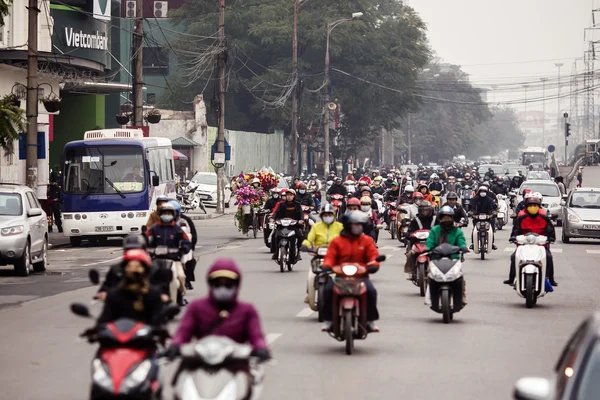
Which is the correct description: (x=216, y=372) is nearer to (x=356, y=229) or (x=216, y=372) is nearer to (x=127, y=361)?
(x=127, y=361)

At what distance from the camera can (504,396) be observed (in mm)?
11477

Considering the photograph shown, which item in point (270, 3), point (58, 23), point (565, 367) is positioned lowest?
point (565, 367)

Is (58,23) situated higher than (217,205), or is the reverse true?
(58,23)

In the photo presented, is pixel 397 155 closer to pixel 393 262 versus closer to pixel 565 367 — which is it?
pixel 393 262

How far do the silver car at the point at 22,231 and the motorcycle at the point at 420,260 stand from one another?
7.49 metres

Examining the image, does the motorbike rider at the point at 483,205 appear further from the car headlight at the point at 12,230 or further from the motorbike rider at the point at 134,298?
the motorbike rider at the point at 134,298

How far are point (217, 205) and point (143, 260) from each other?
4577 centimetres

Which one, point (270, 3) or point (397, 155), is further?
point (397, 155)

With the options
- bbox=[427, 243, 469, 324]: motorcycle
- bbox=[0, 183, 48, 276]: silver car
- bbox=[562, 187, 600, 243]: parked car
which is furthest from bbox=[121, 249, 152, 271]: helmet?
bbox=[562, 187, 600, 243]: parked car

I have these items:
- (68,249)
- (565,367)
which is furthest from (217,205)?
(565,367)

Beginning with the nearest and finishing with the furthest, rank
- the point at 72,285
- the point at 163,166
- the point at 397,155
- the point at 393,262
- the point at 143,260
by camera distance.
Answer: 1. the point at 143,260
2. the point at 72,285
3. the point at 393,262
4. the point at 163,166
5. the point at 397,155

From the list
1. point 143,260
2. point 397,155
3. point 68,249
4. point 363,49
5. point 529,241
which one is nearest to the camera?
point 143,260

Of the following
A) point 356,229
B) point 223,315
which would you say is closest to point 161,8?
point 356,229

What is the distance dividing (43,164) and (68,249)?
1210 cm
